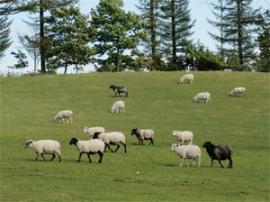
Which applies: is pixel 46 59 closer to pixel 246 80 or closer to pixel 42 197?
pixel 246 80

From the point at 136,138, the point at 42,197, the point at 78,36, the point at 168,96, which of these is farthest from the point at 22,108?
the point at 78,36

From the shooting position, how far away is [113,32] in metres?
85.9

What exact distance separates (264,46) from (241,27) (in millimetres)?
4861

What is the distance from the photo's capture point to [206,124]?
3922cm

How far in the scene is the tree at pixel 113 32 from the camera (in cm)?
8650

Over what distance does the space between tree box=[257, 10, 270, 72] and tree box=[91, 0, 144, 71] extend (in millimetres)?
20174

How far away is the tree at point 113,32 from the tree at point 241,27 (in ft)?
53.0

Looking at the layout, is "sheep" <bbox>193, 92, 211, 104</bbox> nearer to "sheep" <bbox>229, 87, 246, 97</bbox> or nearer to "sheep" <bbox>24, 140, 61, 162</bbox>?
"sheep" <bbox>229, 87, 246, 97</bbox>

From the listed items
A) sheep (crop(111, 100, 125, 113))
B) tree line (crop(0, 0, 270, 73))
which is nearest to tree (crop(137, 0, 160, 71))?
tree line (crop(0, 0, 270, 73))

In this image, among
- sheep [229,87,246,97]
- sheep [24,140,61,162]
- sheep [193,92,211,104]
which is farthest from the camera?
sheep [229,87,246,97]

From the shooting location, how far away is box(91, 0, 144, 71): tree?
284ft

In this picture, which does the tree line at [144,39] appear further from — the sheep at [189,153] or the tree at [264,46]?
the sheep at [189,153]

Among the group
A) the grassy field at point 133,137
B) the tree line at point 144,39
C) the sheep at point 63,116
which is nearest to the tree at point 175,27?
the tree line at point 144,39

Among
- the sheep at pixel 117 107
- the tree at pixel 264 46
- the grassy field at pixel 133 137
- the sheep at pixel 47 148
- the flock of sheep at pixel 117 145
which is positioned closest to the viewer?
the grassy field at pixel 133 137
